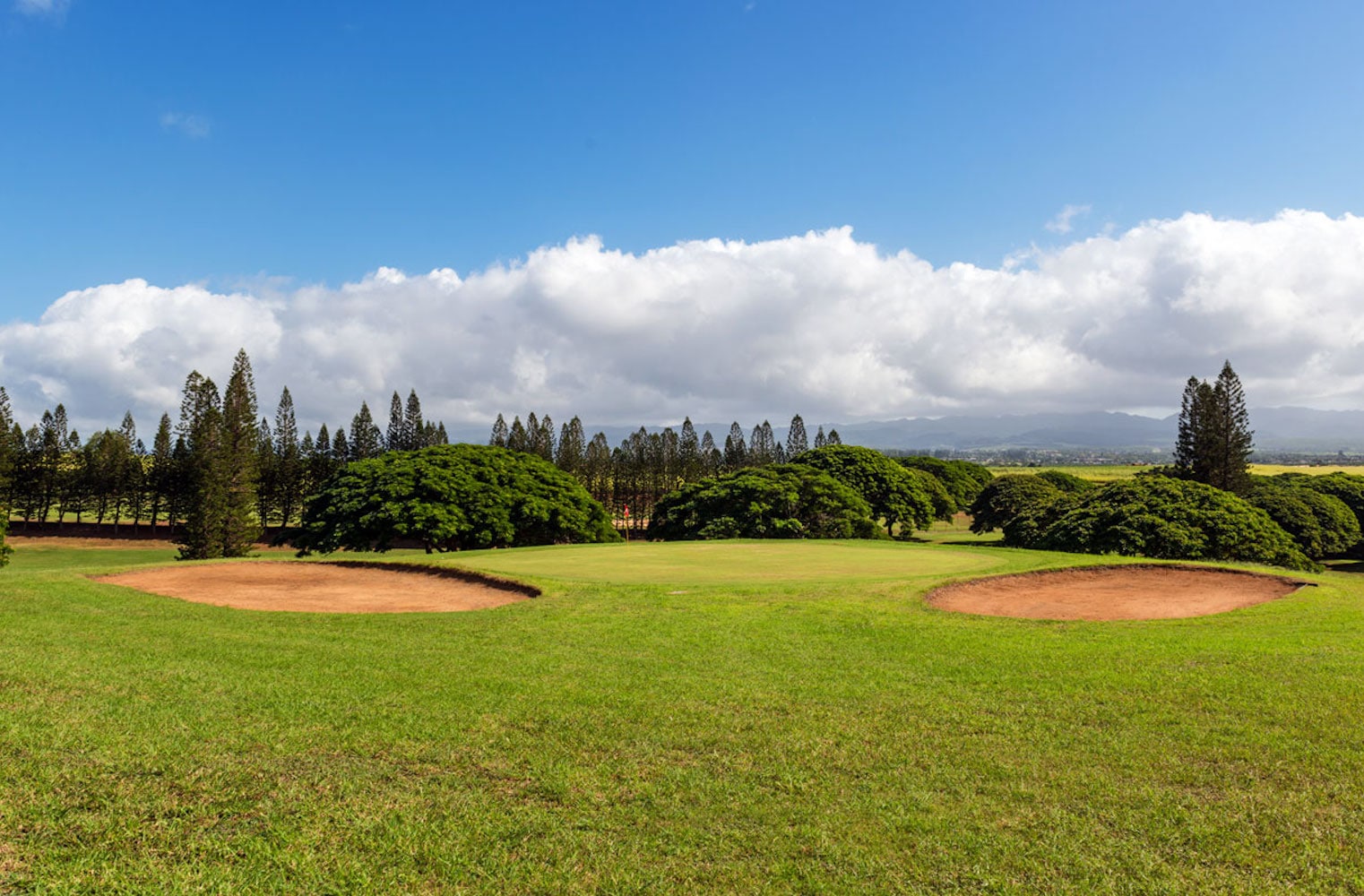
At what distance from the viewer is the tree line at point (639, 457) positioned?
93875mm

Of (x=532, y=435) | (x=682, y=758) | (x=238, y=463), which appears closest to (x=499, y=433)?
(x=532, y=435)

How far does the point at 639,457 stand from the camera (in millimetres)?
94062

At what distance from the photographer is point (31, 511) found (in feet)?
248

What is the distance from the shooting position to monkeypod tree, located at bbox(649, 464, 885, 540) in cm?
4200

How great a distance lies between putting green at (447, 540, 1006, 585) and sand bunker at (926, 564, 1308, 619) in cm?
163

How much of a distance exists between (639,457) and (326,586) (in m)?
74.5

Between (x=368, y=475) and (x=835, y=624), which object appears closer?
(x=835, y=624)

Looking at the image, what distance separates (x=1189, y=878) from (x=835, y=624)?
867 centimetres

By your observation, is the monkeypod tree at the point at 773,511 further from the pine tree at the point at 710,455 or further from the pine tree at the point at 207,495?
the pine tree at the point at 710,455

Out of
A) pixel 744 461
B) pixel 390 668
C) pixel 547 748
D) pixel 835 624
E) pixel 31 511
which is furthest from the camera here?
pixel 744 461

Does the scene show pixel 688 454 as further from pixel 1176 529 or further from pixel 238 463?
pixel 1176 529

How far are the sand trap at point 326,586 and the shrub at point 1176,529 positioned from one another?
77.8 ft

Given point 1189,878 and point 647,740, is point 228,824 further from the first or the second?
point 1189,878

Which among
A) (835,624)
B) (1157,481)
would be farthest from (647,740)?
(1157,481)
